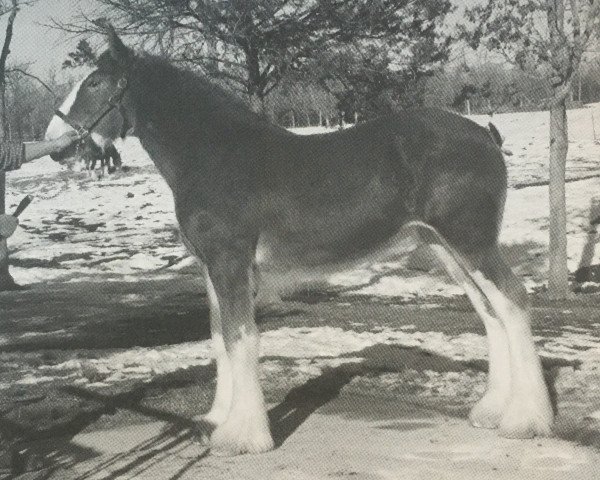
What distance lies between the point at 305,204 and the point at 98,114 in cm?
161

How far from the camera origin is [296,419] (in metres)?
5.31

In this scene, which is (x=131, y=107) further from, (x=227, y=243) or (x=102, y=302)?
(x=102, y=302)

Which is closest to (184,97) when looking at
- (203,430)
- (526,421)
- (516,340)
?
(203,430)

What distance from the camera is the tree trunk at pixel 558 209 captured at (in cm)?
1130

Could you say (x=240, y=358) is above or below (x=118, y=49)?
below

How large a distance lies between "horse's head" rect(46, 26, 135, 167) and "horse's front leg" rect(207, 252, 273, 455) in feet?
4.35

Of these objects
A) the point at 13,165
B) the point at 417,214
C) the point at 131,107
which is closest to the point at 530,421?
the point at 417,214

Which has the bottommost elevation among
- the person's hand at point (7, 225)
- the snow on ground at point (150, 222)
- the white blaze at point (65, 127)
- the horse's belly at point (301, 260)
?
the snow on ground at point (150, 222)

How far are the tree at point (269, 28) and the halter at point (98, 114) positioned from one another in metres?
6.49

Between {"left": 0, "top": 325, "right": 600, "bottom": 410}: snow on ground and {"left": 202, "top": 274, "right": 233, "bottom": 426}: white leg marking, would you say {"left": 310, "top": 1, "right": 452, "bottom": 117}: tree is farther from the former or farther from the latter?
{"left": 202, "top": 274, "right": 233, "bottom": 426}: white leg marking

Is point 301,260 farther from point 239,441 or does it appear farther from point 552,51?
point 552,51

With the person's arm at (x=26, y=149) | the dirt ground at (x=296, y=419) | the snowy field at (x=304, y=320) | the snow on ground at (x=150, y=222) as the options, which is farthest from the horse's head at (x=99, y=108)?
the snow on ground at (x=150, y=222)

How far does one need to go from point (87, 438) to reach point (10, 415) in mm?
988

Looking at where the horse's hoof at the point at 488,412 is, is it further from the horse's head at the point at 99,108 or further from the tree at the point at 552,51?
the tree at the point at 552,51
